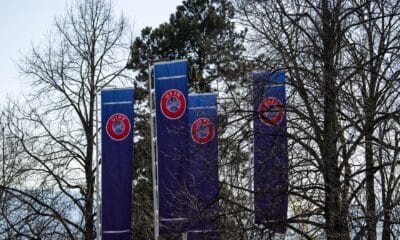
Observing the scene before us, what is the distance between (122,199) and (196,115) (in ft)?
12.6

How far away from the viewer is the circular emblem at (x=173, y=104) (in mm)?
17219

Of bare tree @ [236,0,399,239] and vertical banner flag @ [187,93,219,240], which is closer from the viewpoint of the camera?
bare tree @ [236,0,399,239]

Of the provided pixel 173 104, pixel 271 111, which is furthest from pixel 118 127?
pixel 271 111

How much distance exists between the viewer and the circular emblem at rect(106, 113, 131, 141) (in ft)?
61.9

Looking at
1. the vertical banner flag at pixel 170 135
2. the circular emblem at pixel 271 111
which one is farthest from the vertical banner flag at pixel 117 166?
the circular emblem at pixel 271 111

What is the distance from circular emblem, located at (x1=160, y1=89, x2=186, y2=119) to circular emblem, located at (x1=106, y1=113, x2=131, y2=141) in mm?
1898

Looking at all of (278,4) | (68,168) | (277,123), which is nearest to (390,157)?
(277,123)

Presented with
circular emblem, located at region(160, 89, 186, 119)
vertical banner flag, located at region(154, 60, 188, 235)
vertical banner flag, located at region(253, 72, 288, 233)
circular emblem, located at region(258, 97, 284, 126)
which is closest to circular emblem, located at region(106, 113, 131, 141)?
vertical banner flag, located at region(154, 60, 188, 235)

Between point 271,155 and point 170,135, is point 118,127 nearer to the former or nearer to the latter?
point 170,135

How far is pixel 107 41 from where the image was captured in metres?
24.2

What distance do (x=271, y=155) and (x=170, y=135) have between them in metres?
5.15

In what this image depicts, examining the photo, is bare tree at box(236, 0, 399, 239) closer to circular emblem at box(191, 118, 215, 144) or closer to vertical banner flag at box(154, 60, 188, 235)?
circular emblem at box(191, 118, 215, 144)

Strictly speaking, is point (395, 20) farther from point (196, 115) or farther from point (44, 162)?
point (44, 162)

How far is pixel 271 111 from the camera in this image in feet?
39.6
